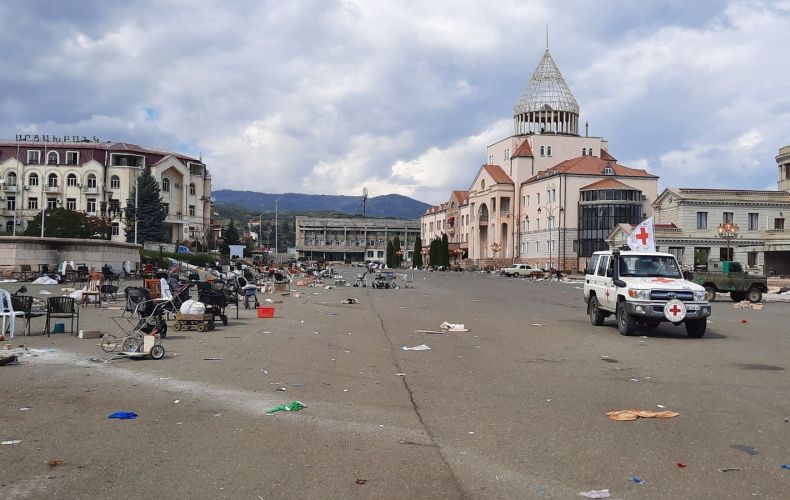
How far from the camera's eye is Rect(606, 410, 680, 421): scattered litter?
8047mm

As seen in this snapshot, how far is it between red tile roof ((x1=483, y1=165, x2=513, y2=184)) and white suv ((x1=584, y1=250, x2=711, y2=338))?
3895 inches

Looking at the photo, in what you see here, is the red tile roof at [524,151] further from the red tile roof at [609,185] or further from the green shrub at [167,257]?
the green shrub at [167,257]

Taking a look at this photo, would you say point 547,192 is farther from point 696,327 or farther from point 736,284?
point 696,327

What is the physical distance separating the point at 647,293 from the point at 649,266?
1.69 metres

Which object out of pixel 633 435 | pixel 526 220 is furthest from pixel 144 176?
pixel 633 435

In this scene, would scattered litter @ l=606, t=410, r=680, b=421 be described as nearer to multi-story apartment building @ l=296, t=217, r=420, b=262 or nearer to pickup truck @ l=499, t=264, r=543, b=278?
pickup truck @ l=499, t=264, r=543, b=278

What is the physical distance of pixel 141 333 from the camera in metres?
13.0

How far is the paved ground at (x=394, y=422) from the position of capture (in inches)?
221

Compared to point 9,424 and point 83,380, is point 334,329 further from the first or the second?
point 9,424

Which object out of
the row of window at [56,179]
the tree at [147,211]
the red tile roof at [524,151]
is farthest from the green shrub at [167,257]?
the red tile roof at [524,151]

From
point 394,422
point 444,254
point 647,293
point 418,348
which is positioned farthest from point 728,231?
point 444,254

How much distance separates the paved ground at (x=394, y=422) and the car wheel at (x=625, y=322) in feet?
5.58

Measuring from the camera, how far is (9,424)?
24.0ft

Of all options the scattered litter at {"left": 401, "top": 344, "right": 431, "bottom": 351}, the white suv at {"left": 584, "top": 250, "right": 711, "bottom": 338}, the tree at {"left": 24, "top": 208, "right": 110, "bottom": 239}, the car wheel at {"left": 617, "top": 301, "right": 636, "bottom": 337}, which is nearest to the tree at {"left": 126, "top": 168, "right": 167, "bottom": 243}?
the tree at {"left": 24, "top": 208, "right": 110, "bottom": 239}
